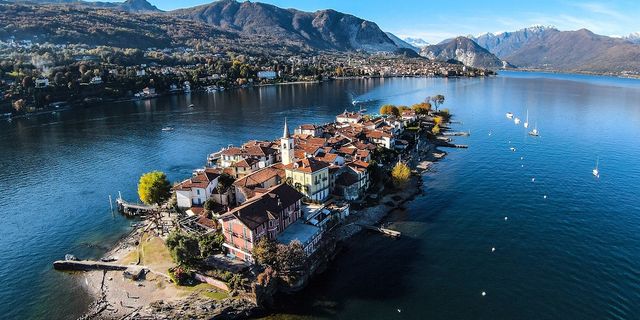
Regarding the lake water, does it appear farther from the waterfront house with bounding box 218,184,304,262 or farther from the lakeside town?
the lakeside town

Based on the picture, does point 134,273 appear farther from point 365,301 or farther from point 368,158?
point 368,158

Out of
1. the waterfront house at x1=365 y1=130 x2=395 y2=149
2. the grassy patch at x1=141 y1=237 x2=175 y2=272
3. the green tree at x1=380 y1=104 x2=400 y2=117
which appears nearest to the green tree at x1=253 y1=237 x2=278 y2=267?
the grassy patch at x1=141 y1=237 x2=175 y2=272

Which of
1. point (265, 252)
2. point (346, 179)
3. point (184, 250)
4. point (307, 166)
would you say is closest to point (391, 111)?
point (346, 179)

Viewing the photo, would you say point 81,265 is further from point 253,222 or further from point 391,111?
point 391,111

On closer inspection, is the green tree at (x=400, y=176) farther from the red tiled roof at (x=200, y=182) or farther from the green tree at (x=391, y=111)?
the green tree at (x=391, y=111)

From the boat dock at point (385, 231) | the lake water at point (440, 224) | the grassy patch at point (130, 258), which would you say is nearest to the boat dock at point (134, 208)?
the lake water at point (440, 224)
